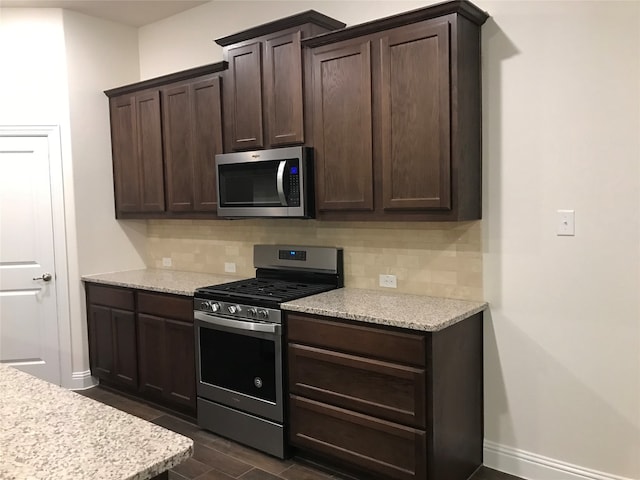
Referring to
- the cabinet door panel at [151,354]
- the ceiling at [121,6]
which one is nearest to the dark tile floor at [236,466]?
the cabinet door panel at [151,354]

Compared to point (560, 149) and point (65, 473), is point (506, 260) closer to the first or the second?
point (560, 149)

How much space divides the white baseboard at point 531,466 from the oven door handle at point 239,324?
130 centimetres

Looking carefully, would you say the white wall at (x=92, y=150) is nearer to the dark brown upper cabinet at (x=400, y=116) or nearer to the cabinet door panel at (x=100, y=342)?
the cabinet door panel at (x=100, y=342)

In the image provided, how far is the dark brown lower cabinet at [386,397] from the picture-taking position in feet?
7.96

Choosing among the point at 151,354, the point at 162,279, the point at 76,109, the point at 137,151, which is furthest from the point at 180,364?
the point at 76,109

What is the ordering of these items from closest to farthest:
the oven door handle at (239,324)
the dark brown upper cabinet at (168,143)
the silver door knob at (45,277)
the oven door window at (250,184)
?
the oven door handle at (239,324) < the oven door window at (250,184) < the dark brown upper cabinet at (168,143) < the silver door knob at (45,277)

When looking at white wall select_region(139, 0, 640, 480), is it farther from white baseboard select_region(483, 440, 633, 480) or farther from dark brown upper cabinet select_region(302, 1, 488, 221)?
dark brown upper cabinet select_region(302, 1, 488, 221)

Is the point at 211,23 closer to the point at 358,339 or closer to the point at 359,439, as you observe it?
the point at 358,339

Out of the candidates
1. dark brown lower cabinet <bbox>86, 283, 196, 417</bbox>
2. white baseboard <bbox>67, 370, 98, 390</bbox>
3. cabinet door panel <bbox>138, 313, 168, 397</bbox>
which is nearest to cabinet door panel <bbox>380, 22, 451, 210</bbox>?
dark brown lower cabinet <bbox>86, 283, 196, 417</bbox>

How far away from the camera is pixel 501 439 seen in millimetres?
2836

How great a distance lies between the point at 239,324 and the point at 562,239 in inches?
69.2

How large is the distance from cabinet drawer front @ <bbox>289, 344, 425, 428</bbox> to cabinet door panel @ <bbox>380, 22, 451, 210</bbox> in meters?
0.82

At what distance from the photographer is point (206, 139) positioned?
371 centimetres

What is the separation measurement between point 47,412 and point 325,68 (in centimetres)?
222
